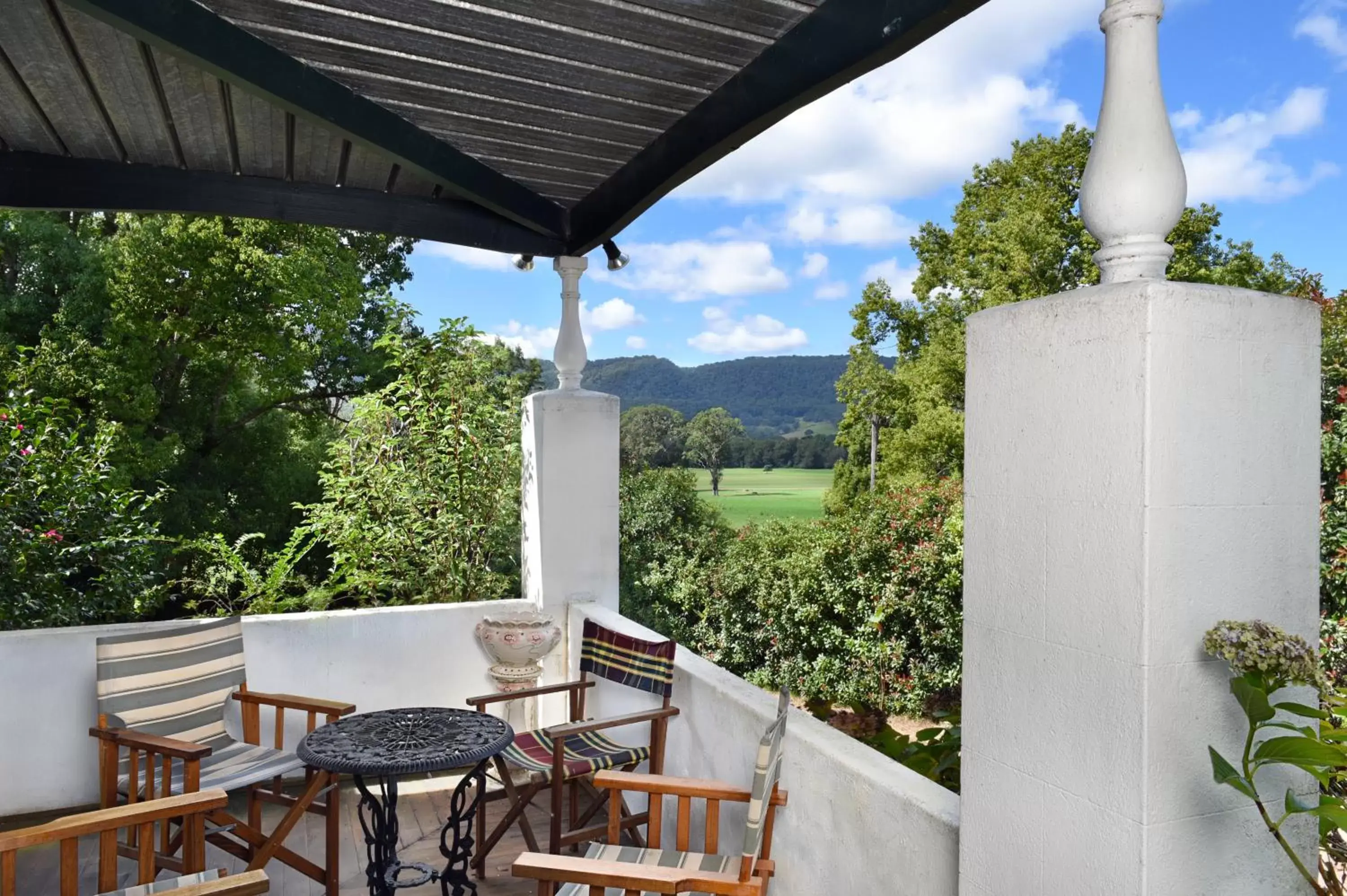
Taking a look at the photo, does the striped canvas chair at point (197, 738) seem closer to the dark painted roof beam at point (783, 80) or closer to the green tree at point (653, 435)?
the dark painted roof beam at point (783, 80)

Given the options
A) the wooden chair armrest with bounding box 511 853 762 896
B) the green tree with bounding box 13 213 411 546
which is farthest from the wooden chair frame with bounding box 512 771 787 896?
the green tree with bounding box 13 213 411 546

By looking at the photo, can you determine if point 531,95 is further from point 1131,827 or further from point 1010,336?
point 1131,827

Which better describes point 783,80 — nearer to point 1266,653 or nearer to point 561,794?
point 1266,653

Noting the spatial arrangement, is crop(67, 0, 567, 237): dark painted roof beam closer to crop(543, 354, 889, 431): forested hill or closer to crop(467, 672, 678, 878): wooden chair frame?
crop(467, 672, 678, 878): wooden chair frame

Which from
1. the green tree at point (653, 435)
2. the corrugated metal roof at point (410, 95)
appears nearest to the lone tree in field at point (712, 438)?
the green tree at point (653, 435)

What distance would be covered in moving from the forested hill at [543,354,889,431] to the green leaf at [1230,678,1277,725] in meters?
19.3

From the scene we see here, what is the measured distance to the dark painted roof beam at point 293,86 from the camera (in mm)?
2422

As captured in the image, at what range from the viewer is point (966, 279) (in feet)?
61.6

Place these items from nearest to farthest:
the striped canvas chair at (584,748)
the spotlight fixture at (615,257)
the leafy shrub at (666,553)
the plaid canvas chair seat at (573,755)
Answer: the striped canvas chair at (584,748), the plaid canvas chair seat at (573,755), the spotlight fixture at (615,257), the leafy shrub at (666,553)

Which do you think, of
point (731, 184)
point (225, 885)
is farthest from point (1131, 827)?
point (731, 184)

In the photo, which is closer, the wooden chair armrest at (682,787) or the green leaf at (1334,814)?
the green leaf at (1334,814)

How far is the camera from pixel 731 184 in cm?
4275

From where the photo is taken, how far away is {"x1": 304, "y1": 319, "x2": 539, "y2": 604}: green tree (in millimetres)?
5305

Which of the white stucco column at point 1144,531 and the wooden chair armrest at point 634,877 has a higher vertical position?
the white stucco column at point 1144,531
